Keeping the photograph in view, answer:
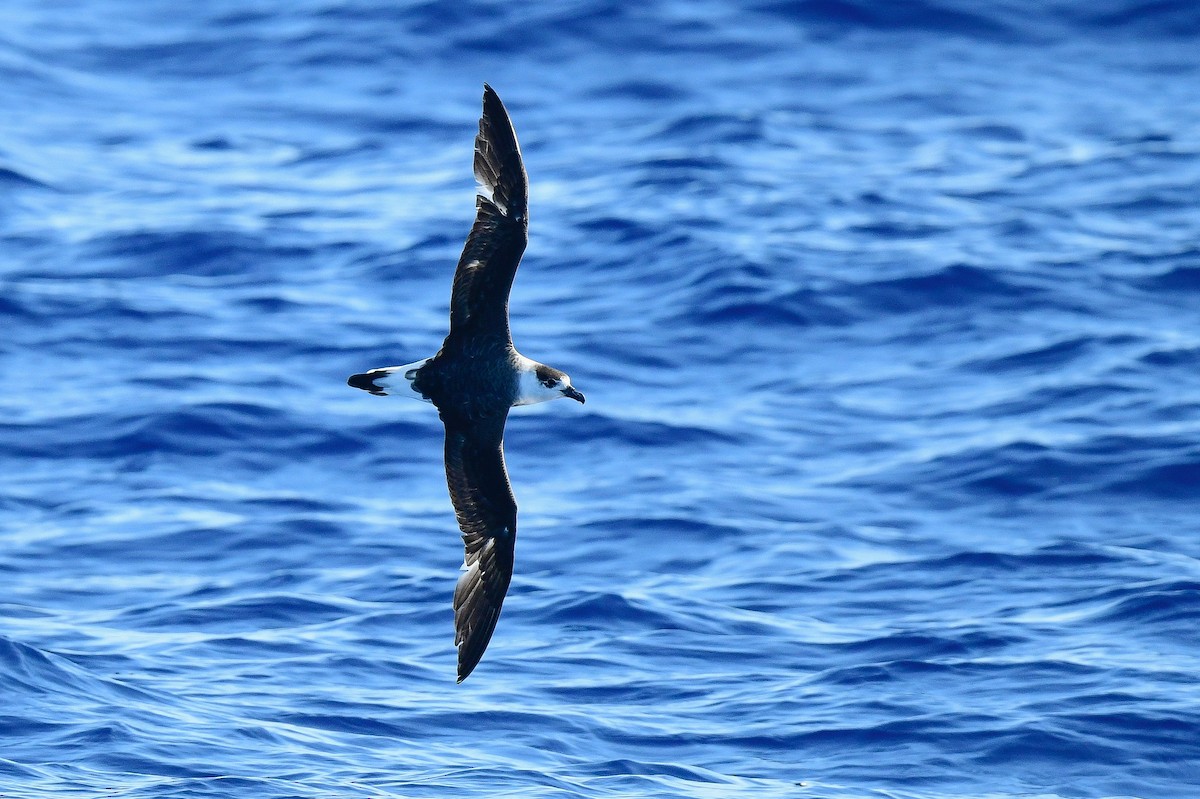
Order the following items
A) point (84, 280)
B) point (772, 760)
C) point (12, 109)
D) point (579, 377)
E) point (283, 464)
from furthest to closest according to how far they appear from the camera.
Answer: point (12, 109) → point (84, 280) → point (579, 377) → point (283, 464) → point (772, 760)

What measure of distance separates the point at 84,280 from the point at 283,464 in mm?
3804

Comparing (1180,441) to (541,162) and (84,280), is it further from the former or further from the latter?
(84,280)

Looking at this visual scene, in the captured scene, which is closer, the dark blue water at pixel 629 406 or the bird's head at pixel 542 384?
the bird's head at pixel 542 384

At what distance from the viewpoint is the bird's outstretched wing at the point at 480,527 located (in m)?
8.90

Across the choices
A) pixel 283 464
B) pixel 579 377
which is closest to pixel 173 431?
pixel 283 464

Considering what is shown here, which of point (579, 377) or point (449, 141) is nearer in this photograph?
point (579, 377)

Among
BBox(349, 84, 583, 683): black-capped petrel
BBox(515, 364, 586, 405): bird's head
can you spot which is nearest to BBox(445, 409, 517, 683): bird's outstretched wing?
BBox(349, 84, 583, 683): black-capped petrel

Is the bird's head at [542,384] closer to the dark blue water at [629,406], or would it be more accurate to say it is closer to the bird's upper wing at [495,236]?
the bird's upper wing at [495,236]

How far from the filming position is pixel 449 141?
19109 mm

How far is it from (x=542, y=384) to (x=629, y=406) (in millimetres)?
4956

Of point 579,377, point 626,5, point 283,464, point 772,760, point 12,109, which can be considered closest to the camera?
point 772,760

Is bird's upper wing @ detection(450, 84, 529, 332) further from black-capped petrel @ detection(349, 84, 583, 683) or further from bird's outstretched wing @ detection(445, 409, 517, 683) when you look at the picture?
bird's outstretched wing @ detection(445, 409, 517, 683)

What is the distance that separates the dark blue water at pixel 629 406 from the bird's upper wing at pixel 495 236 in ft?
7.83

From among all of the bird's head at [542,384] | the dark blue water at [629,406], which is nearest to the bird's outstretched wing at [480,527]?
the bird's head at [542,384]
